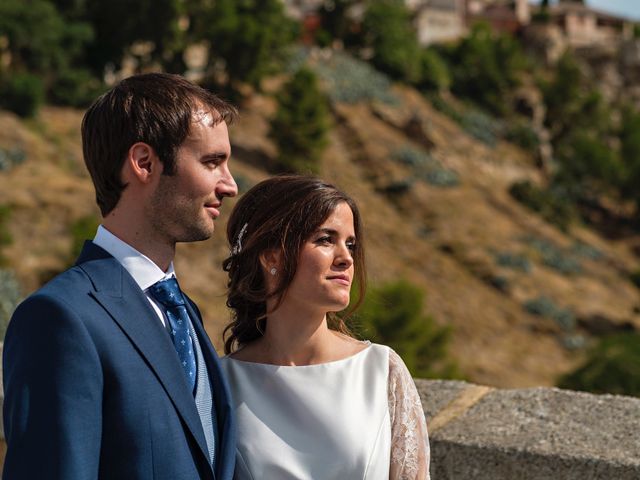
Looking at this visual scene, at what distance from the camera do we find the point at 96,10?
39.0 meters

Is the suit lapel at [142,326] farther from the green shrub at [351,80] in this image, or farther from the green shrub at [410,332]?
the green shrub at [351,80]

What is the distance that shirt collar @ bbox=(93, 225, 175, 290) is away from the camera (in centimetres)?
234

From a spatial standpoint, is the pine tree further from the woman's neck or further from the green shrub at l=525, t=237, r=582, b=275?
the woman's neck

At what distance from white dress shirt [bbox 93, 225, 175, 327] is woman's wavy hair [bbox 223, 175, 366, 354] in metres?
0.49

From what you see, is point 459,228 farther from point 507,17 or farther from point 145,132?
point 507,17

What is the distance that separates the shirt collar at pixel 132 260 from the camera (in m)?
2.34

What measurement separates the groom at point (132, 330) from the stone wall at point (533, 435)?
1.20m

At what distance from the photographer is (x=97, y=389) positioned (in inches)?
81.1

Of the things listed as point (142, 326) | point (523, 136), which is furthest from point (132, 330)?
point (523, 136)

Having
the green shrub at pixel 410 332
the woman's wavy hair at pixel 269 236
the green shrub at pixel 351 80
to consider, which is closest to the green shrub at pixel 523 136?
the green shrub at pixel 351 80

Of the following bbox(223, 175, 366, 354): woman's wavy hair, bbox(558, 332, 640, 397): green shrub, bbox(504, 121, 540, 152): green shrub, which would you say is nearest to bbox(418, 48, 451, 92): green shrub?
bbox(504, 121, 540, 152): green shrub

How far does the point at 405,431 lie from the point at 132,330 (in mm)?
921

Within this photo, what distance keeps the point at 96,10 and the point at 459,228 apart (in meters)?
18.5

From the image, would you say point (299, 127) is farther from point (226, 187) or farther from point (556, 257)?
point (226, 187)
